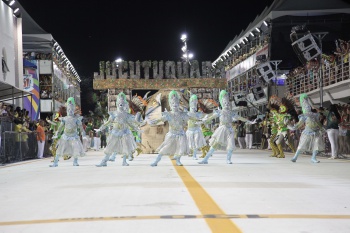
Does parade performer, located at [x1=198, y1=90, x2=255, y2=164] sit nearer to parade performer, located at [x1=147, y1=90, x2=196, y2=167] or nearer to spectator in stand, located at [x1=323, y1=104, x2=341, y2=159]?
parade performer, located at [x1=147, y1=90, x2=196, y2=167]

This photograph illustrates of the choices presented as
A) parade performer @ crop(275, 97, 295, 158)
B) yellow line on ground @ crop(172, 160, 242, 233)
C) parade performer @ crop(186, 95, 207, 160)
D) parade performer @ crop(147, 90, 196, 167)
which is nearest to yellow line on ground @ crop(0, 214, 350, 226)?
yellow line on ground @ crop(172, 160, 242, 233)

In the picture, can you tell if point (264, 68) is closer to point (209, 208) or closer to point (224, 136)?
point (224, 136)

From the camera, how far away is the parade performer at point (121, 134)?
17109 millimetres

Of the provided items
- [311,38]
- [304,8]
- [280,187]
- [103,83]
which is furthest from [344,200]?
[304,8]

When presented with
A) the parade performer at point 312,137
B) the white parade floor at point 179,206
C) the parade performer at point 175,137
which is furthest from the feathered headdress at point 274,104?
the white parade floor at point 179,206

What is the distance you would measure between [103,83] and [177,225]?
34.0 metres

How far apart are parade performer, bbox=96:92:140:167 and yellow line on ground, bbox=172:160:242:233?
271 inches

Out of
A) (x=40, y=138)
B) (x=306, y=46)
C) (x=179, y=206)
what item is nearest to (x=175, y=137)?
(x=179, y=206)

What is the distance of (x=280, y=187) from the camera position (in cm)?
947

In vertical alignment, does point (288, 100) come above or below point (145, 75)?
below

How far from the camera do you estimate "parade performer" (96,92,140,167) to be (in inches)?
674

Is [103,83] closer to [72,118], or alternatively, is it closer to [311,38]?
[311,38]

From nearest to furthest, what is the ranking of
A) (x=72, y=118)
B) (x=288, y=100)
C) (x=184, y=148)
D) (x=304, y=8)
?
(x=184, y=148)
(x=72, y=118)
(x=288, y=100)
(x=304, y=8)

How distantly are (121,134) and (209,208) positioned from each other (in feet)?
35.0
